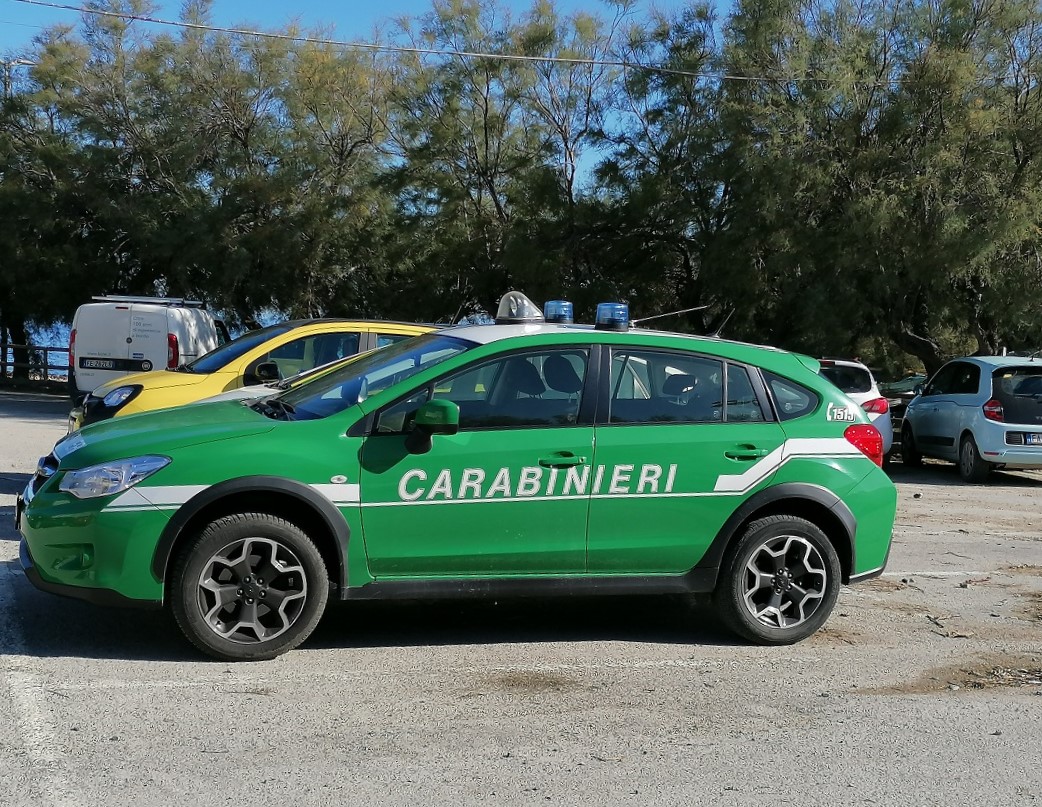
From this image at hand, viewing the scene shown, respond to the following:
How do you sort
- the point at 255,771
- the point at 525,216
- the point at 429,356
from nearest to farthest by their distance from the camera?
the point at 255,771 → the point at 429,356 → the point at 525,216

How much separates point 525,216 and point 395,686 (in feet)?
63.8

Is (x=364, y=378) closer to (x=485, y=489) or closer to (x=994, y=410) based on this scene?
(x=485, y=489)

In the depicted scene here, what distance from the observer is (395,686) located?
5184mm

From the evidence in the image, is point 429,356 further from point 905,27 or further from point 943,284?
point 905,27

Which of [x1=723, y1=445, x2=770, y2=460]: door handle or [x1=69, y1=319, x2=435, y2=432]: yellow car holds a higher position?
[x1=69, y1=319, x2=435, y2=432]: yellow car

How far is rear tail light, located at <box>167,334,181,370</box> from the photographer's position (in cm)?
1631

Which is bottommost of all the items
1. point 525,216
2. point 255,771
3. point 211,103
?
point 255,771

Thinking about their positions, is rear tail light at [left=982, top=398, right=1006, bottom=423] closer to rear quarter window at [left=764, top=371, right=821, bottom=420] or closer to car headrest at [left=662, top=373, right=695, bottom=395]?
rear quarter window at [left=764, top=371, right=821, bottom=420]

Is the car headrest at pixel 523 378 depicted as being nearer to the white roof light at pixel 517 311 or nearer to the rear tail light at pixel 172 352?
the white roof light at pixel 517 311

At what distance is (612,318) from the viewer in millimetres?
6355

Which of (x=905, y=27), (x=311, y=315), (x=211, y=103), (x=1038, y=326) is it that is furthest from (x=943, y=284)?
(x=211, y=103)

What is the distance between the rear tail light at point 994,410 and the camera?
14188mm

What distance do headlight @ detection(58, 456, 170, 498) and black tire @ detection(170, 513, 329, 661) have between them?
0.38m

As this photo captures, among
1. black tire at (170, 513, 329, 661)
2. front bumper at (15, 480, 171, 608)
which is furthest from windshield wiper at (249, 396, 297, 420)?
front bumper at (15, 480, 171, 608)
